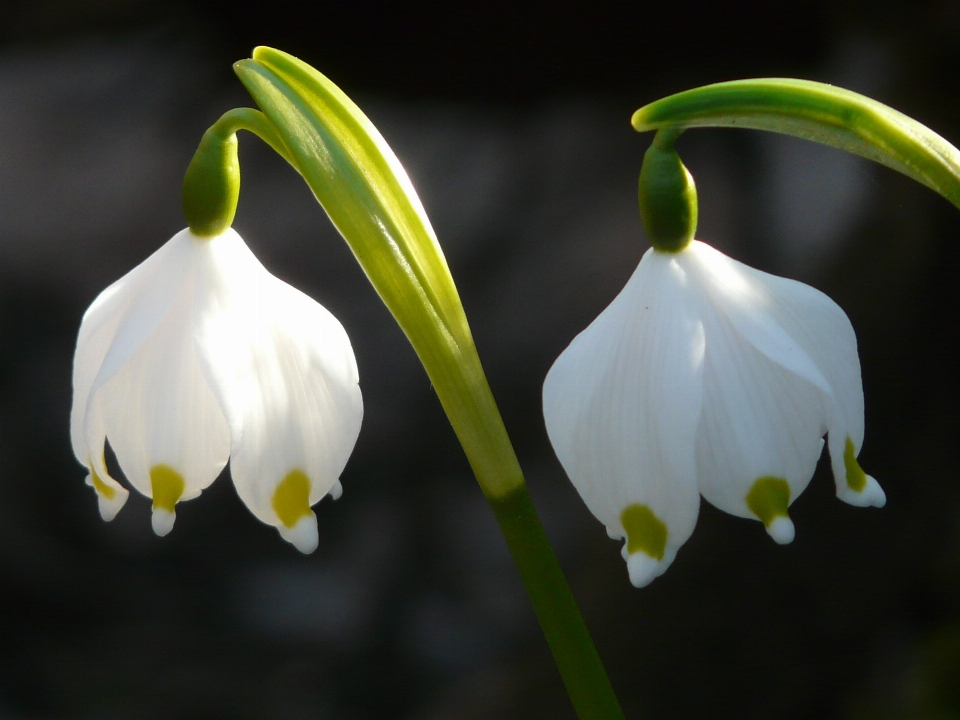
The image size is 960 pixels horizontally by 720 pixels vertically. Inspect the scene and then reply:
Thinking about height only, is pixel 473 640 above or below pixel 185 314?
below

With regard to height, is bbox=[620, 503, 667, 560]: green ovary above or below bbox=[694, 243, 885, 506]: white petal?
below

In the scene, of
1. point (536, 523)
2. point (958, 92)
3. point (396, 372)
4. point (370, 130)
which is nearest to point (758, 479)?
point (536, 523)

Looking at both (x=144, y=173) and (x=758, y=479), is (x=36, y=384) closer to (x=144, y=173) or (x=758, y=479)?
(x=144, y=173)

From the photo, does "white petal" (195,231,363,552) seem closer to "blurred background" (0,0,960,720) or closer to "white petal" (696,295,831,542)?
"white petal" (696,295,831,542)

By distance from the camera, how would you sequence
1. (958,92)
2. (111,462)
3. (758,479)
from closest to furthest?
(758,479), (111,462), (958,92)

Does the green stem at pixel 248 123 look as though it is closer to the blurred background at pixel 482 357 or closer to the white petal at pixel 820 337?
the white petal at pixel 820 337

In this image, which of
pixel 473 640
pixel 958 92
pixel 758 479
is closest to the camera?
pixel 758 479


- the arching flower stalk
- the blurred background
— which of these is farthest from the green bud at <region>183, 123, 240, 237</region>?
the blurred background

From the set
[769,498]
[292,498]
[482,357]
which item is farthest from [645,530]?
[482,357]
